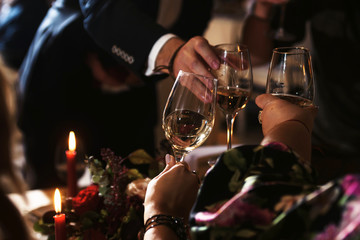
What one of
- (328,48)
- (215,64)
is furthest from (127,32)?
(328,48)

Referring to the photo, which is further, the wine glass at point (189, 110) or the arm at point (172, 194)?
the wine glass at point (189, 110)

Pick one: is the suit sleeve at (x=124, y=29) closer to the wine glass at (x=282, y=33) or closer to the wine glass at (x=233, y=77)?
the wine glass at (x=233, y=77)

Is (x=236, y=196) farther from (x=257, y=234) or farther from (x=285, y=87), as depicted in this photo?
(x=285, y=87)

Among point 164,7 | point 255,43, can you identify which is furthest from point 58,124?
point 255,43

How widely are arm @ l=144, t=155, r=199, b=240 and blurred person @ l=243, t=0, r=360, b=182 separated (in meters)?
1.45

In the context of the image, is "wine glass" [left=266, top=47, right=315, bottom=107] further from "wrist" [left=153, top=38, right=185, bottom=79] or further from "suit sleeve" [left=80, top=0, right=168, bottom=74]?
"suit sleeve" [left=80, top=0, right=168, bottom=74]

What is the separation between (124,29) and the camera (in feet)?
4.75

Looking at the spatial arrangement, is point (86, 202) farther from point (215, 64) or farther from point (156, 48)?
point (156, 48)

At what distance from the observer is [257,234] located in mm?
548

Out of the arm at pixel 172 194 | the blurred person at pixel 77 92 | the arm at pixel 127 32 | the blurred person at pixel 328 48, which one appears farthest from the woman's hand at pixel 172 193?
the blurred person at pixel 328 48

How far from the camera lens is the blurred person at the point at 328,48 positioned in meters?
2.22

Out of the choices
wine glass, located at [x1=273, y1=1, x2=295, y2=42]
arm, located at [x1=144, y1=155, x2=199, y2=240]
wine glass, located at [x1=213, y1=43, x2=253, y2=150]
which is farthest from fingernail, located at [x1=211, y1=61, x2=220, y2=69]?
wine glass, located at [x1=273, y1=1, x2=295, y2=42]

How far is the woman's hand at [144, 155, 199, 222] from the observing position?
0.72 metres

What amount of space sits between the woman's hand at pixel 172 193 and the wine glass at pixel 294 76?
1.09 feet
